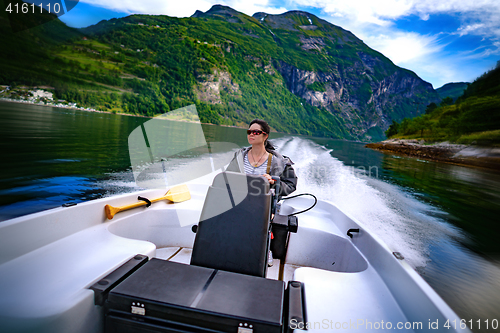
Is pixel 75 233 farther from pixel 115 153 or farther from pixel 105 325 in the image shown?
pixel 115 153

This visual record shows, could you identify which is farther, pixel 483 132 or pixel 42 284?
pixel 483 132

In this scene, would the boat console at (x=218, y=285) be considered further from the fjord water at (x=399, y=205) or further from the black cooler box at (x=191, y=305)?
the fjord water at (x=399, y=205)

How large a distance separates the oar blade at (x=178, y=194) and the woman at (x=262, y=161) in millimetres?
969

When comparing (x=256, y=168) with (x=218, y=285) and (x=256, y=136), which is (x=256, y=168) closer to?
(x=256, y=136)

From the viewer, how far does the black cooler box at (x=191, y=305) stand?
41.9 inches

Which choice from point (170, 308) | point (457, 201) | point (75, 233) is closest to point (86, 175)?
point (75, 233)

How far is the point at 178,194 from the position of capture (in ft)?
10.1

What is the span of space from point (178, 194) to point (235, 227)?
1.67 meters

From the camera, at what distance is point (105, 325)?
1.22 metres

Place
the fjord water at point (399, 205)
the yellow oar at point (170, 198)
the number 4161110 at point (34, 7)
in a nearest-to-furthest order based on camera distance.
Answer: the yellow oar at point (170, 198) < the fjord water at point (399, 205) < the number 4161110 at point (34, 7)

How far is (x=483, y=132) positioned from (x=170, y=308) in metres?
47.1

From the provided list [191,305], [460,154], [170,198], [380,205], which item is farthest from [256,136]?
[460,154]

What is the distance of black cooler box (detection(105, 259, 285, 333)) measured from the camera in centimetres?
106

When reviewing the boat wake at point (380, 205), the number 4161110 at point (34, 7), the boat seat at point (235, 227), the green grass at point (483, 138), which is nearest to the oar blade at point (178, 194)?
the boat seat at point (235, 227)
